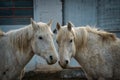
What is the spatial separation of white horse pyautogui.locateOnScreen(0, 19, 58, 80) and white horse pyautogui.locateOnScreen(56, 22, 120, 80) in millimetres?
418

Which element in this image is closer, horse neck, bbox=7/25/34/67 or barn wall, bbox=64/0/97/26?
horse neck, bbox=7/25/34/67

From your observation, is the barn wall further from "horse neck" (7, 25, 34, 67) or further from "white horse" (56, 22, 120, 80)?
"horse neck" (7, 25, 34, 67)

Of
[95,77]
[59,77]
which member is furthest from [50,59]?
[59,77]

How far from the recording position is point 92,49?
7832 mm

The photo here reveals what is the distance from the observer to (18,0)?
11.5m

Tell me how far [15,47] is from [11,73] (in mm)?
572

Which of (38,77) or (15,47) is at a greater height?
(15,47)

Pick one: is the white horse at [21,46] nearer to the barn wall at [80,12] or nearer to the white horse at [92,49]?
the white horse at [92,49]

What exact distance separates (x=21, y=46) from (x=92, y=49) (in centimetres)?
161

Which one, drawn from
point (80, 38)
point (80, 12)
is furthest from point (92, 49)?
point (80, 12)

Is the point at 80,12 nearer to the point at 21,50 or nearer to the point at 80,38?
the point at 80,38

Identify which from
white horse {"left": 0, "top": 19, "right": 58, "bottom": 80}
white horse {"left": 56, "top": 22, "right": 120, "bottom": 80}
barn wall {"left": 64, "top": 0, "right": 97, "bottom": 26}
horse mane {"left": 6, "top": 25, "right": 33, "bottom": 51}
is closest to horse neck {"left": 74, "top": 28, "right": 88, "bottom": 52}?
white horse {"left": 56, "top": 22, "right": 120, "bottom": 80}

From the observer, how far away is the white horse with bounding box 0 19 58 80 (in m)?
7.26

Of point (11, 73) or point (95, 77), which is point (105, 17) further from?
point (11, 73)
